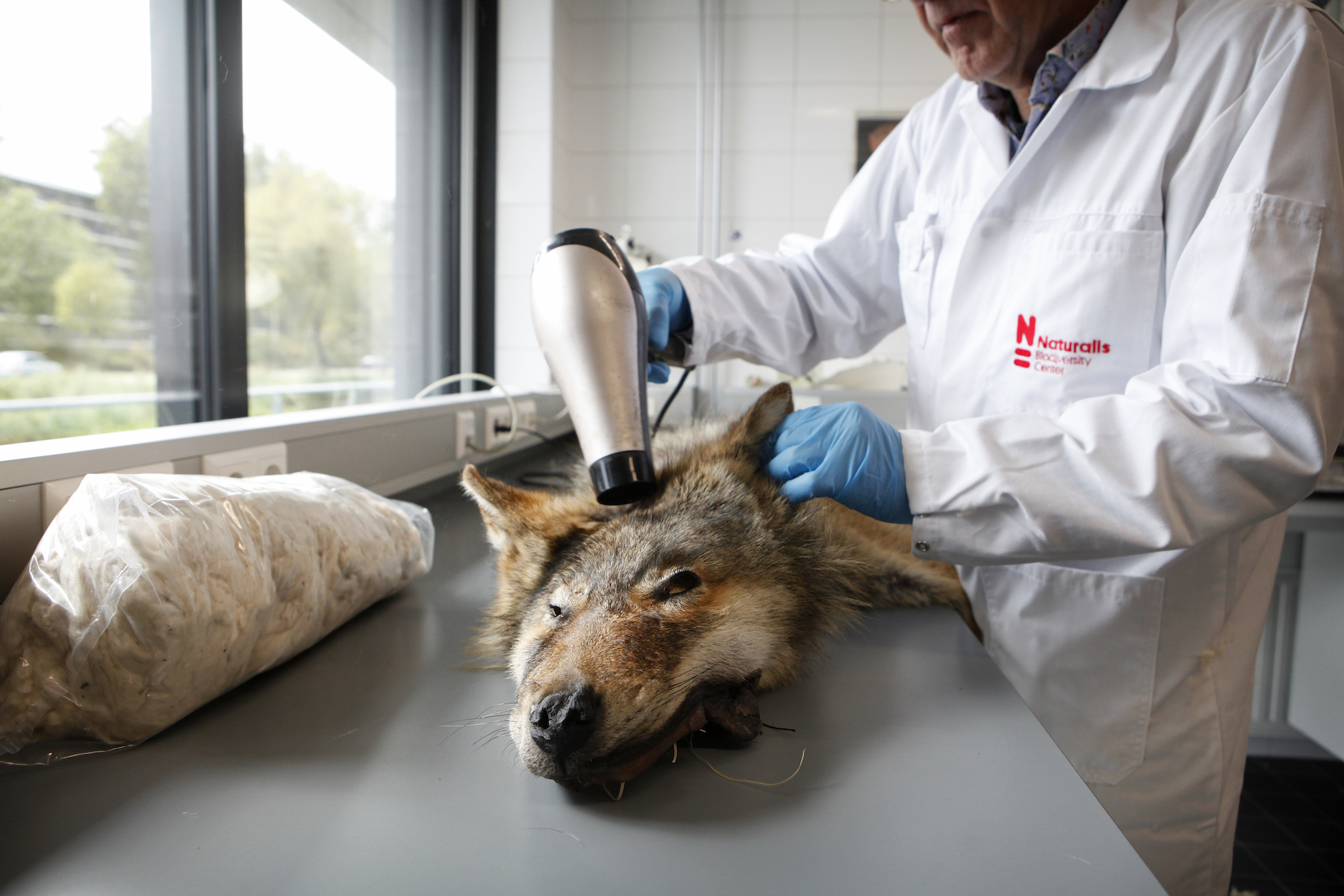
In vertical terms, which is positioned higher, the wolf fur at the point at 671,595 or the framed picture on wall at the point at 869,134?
the framed picture on wall at the point at 869,134

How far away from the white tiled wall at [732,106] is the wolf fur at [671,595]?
2.76 meters

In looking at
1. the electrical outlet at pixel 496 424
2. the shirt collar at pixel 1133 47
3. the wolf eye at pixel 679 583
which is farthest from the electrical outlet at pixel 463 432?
the shirt collar at pixel 1133 47

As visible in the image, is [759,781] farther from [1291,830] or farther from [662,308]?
[1291,830]

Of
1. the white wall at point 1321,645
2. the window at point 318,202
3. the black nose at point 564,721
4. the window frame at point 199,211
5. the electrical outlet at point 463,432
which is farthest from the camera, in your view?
the white wall at point 1321,645

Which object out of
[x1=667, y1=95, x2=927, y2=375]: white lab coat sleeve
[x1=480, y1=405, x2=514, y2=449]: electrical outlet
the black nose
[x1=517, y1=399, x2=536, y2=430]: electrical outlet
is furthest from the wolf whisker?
[x1=517, y1=399, x2=536, y2=430]: electrical outlet

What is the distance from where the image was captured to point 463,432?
7.18 feet

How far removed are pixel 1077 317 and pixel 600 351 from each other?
827 mm

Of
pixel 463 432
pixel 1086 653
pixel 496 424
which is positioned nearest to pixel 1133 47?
pixel 1086 653

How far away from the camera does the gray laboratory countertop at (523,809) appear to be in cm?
57

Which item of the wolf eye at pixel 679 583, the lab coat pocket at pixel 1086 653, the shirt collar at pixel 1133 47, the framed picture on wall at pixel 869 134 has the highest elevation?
the framed picture on wall at pixel 869 134

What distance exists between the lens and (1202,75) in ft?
3.84

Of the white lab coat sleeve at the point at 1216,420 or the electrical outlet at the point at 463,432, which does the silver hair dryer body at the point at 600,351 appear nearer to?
the white lab coat sleeve at the point at 1216,420

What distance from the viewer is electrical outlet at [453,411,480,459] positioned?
215 cm

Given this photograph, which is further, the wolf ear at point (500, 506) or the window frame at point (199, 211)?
the window frame at point (199, 211)
